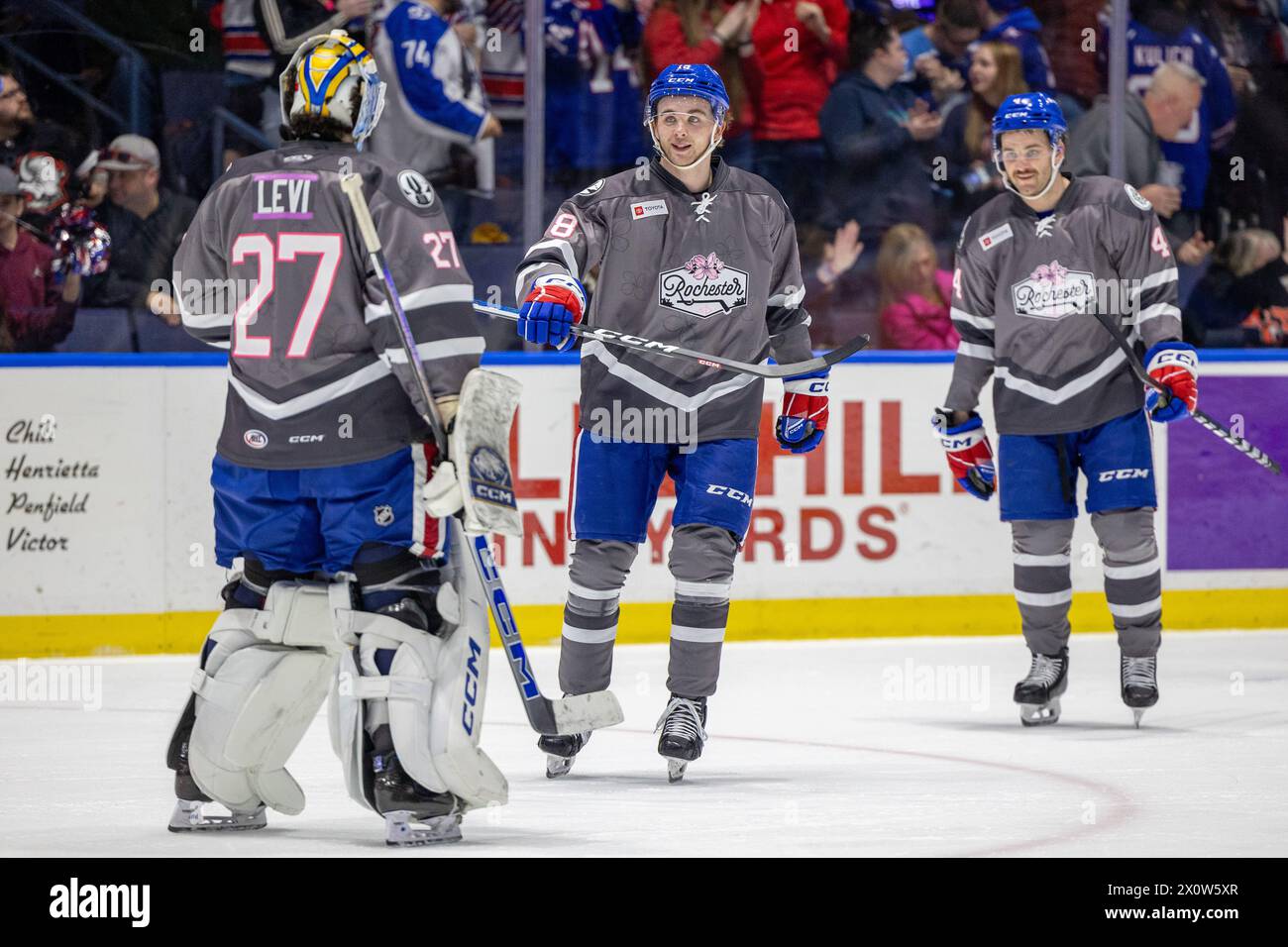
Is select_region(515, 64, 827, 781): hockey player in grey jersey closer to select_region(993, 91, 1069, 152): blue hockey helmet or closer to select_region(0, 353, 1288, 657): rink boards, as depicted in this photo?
select_region(993, 91, 1069, 152): blue hockey helmet

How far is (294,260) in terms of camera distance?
344 centimetres

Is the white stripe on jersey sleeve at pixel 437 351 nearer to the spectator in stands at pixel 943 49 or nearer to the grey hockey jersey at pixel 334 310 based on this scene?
the grey hockey jersey at pixel 334 310

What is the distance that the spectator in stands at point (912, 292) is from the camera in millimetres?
7379

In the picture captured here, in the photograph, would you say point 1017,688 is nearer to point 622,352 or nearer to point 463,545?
point 622,352

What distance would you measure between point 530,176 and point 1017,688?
2.73 meters

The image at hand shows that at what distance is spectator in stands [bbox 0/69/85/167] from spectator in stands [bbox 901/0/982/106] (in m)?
2.86

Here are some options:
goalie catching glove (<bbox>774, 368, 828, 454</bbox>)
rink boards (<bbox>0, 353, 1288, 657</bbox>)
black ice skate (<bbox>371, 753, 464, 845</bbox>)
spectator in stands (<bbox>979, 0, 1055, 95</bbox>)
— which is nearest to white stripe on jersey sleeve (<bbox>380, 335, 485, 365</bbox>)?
black ice skate (<bbox>371, 753, 464, 845</bbox>)

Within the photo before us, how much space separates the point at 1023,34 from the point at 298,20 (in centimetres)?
256

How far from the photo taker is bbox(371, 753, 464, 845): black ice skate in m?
3.40

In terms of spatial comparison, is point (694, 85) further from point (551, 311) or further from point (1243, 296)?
point (1243, 296)

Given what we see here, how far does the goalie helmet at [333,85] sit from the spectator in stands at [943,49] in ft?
13.9
